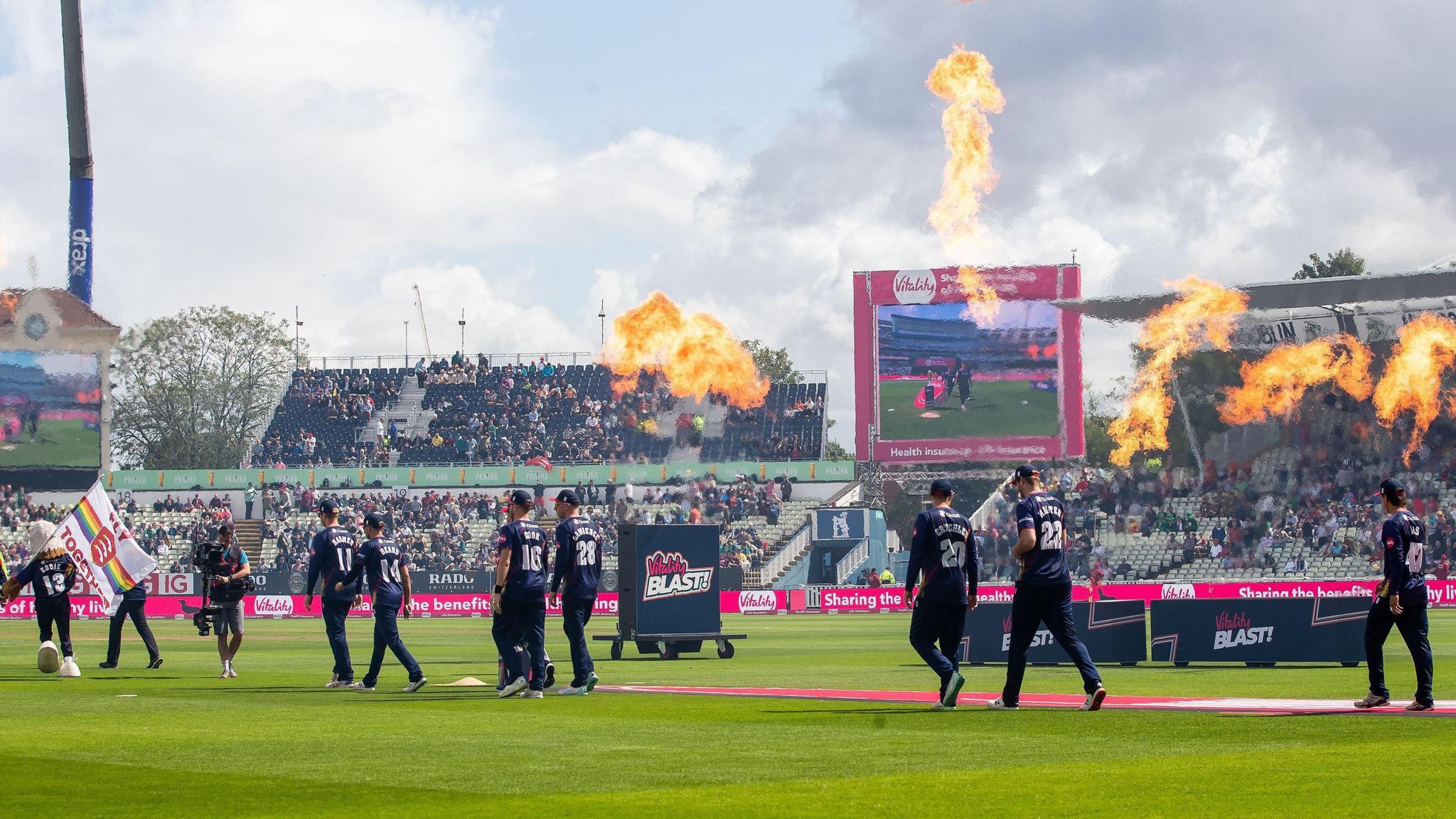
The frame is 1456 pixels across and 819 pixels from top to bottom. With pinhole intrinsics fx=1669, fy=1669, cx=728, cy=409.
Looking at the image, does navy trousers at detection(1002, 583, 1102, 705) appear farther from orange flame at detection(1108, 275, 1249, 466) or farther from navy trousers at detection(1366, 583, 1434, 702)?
orange flame at detection(1108, 275, 1249, 466)

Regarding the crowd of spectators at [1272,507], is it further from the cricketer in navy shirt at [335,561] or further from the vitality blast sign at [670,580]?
the cricketer in navy shirt at [335,561]

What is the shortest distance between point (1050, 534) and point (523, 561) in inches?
228

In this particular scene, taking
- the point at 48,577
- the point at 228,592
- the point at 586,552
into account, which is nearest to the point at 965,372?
the point at 228,592

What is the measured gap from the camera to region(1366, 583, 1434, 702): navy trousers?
48.0ft

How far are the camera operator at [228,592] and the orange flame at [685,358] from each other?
54.7 m

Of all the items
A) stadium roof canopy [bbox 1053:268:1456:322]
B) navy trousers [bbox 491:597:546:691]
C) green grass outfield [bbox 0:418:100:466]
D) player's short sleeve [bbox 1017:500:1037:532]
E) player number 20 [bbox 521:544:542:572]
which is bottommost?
navy trousers [bbox 491:597:546:691]

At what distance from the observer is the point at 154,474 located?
7488cm

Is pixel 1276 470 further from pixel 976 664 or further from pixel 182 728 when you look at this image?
pixel 182 728

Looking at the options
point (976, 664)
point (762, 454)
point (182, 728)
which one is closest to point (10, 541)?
point (762, 454)

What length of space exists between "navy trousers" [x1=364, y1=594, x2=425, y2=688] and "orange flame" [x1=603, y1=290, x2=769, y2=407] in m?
57.5

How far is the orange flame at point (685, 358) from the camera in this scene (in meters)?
77.2

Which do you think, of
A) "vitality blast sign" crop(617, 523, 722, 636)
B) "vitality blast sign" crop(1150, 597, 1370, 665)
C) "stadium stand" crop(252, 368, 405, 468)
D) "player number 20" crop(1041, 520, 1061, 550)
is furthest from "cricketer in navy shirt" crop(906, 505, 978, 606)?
"stadium stand" crop(252, 368, 405, 468)

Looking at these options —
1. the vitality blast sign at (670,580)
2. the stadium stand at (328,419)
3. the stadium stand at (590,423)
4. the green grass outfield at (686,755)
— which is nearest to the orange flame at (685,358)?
the stadium stand at (590,423)

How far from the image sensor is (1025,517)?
48.7 ft
